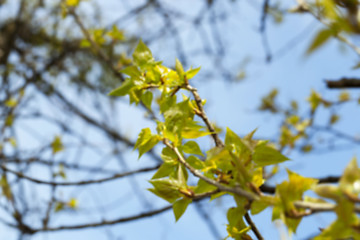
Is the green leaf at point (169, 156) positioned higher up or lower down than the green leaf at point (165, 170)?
higher up

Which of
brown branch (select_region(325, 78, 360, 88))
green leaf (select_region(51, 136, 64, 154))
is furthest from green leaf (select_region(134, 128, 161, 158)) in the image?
green leaf (select_region(51, 136, 64, 154))

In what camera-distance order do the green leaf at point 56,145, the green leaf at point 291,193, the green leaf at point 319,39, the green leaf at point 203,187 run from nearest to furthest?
the green leaf at point 319,39, the green leaf at point 291,193, the green leaf at point 203,187, the green leaf at point 56,145

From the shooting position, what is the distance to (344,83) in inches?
29.3

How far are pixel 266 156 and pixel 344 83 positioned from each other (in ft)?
1.19

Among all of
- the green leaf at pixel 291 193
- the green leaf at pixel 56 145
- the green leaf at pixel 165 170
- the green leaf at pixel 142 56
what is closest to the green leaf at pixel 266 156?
the green leaf at pixel 291 193

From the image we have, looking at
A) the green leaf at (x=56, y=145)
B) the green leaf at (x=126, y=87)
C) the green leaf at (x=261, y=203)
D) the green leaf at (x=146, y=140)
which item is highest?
the green leaf at (x=56, y=145)

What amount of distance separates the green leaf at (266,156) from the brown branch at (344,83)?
336 millimetres

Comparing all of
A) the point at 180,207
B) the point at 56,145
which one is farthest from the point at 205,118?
the point at 56,145

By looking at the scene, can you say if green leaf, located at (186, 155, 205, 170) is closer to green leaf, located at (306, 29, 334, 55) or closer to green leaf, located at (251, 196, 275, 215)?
green leaf, located at (251, 196, 275, 215)

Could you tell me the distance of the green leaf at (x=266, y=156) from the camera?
524 millimetres

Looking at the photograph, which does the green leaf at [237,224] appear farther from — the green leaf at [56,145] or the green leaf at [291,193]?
the green leaf at [56,145]

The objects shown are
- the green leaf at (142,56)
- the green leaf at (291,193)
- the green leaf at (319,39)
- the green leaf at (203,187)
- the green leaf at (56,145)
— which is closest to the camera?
the green leaf at (319,39)

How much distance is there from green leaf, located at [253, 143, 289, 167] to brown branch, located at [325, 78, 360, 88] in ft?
1.10

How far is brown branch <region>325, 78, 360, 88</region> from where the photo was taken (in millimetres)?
726
